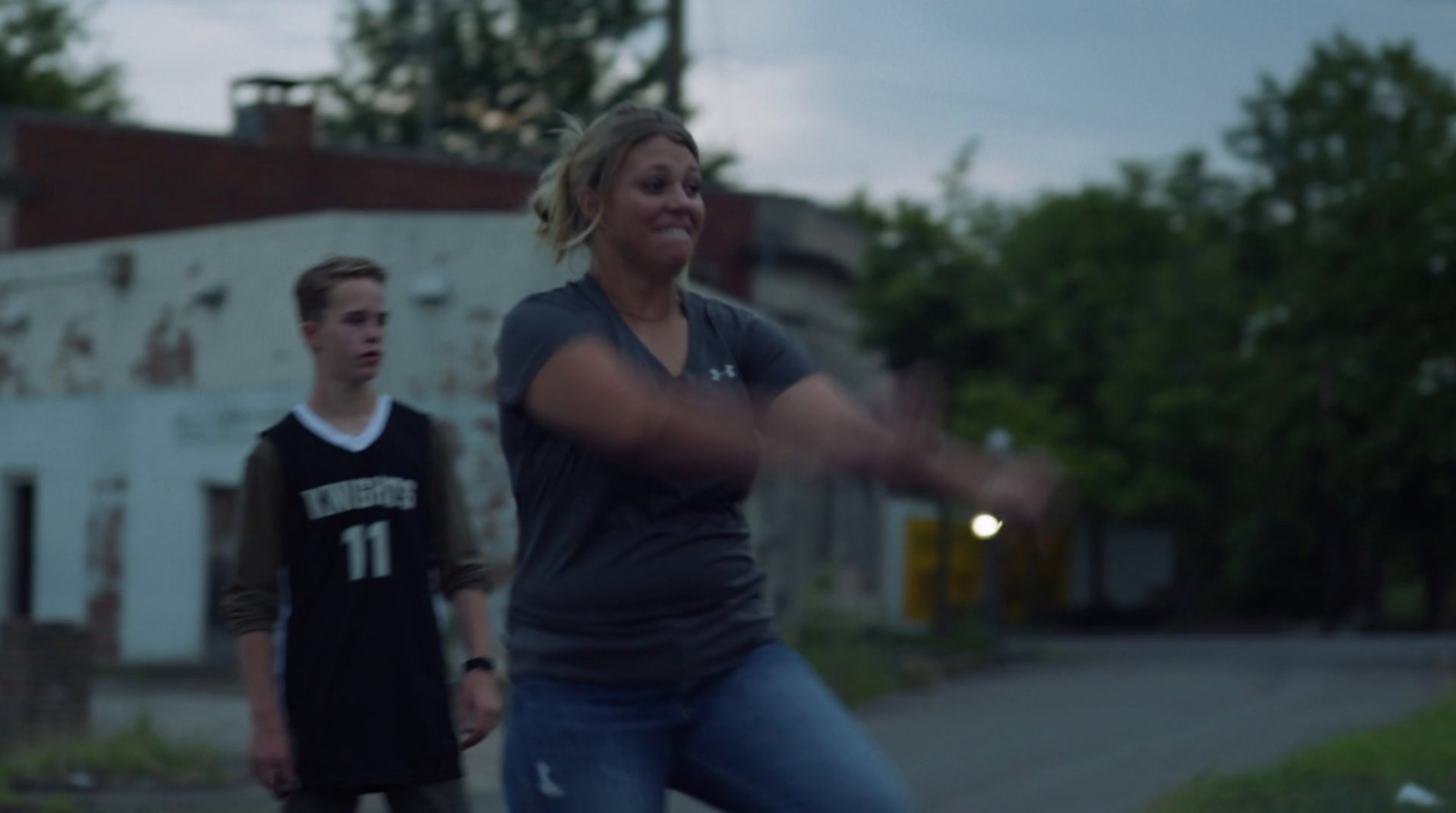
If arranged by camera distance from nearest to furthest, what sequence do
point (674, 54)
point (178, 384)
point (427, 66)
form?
1. point (674, 54)
2. point (178, 384)
3. point (427, 66)

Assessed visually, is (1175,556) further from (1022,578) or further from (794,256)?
(794,256)

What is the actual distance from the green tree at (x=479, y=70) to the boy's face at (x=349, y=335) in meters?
48.9

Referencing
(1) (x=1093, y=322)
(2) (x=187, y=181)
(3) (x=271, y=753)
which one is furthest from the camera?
(1) (x=1093, y=322)

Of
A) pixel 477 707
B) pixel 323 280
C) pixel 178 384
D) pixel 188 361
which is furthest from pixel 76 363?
pixel 477 707

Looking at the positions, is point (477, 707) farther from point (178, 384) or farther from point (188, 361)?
point (178, 384)

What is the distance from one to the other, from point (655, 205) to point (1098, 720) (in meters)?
13.1

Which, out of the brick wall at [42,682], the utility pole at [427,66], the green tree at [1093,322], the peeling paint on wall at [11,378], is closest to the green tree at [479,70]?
the utility pole at [427,66]

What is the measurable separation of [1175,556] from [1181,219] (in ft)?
36.9

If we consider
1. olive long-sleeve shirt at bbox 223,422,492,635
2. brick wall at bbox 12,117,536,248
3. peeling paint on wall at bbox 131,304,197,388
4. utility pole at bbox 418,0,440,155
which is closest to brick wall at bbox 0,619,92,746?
olive long-sleeve shirt at bbox 223,422,492,635

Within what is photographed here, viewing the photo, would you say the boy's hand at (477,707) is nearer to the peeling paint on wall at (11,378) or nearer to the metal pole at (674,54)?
the metal pole at (674,54)

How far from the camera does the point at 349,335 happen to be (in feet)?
16.3

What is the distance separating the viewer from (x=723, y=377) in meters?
3.47

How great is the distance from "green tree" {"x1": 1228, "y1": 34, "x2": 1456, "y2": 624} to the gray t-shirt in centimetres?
2912

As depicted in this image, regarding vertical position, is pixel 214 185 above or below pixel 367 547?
above
